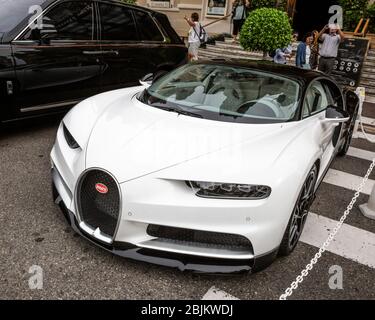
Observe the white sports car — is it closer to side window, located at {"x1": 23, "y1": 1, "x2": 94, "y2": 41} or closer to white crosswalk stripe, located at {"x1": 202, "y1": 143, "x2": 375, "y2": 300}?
white crosswalk stripe, located at {"x1": 202, "y1": 143, "x2": 375, "y2": 300}

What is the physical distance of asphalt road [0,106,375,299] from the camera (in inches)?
98.0

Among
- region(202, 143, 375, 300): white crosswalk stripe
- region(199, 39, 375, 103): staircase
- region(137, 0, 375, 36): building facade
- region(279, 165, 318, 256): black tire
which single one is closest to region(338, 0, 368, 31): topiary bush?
region(199, 39, 375, 103): staircase

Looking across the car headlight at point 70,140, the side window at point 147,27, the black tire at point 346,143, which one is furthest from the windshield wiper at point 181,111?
the side window at point 147,27

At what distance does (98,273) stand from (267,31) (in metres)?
6.21

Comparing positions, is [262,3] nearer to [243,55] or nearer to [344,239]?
[243,55]

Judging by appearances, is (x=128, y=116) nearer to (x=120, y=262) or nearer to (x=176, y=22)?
(x=120, y=262)

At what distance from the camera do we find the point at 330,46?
857 centimetres

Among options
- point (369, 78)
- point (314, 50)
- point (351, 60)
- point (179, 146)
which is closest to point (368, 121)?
point (351, 60)

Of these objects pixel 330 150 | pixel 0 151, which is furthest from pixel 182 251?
pixel 0 151

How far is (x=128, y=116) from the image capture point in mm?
3199

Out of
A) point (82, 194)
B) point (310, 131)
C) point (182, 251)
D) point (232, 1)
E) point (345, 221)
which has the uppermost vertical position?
point (232, 1)

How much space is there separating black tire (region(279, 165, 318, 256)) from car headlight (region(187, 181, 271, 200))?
16.2 inches

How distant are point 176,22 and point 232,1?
2.97 meters

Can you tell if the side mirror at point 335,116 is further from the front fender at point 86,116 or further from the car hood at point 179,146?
the front fender at point 86,116
